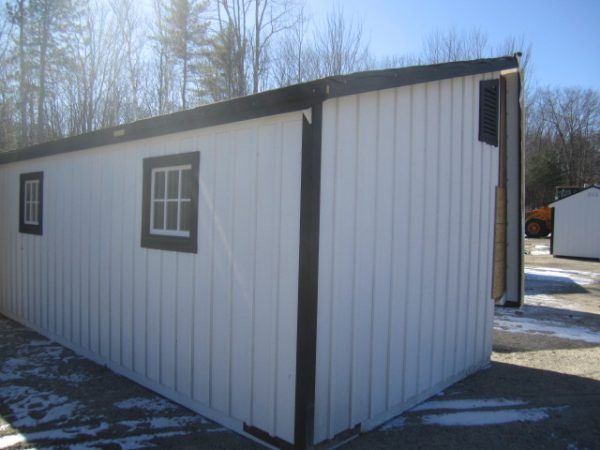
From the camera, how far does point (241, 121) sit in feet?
11.6

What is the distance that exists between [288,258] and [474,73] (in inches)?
108

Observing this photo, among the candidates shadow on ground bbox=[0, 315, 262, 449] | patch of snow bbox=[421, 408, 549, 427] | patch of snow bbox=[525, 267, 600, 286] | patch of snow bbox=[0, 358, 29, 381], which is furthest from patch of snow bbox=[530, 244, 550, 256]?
patch of snow bbox=[0, 358, 29, 381]

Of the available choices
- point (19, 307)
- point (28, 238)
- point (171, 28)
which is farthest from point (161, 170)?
point (171, 28)

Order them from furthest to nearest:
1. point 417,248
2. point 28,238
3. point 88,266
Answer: point 28,238
point 88,266
point 417,248

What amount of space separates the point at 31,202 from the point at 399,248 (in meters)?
5.64

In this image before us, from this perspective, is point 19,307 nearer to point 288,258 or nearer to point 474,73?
point 288,258

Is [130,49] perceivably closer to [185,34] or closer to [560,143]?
[185,34]

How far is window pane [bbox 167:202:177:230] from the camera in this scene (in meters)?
4.25

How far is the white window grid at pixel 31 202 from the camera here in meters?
6.65

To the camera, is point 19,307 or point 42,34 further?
point 42,34

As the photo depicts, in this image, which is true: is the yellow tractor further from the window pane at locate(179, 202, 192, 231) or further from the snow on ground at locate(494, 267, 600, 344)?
Answer: the window pane at locate(179, 202, 192, 231)

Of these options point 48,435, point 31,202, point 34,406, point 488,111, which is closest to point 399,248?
point 488,111

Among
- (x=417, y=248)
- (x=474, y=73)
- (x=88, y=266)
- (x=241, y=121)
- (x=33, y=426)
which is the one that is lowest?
(x=33, y=426)

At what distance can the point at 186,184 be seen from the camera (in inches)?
163
